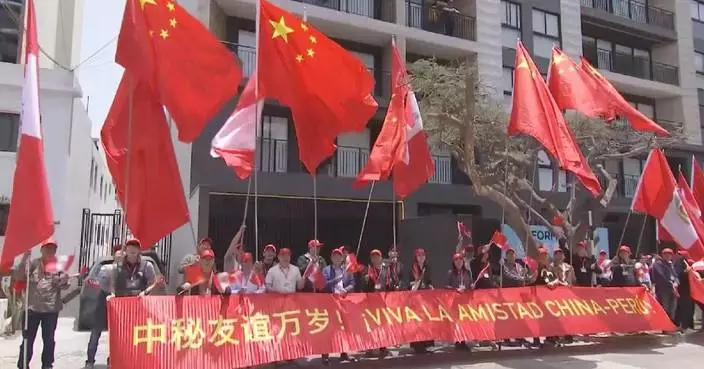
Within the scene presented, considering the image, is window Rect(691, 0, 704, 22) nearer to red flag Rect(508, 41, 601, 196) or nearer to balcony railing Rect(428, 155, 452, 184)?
balcony railing Rect(428, 155, 452, 184)

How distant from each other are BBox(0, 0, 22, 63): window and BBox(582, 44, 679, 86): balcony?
72.0 feet

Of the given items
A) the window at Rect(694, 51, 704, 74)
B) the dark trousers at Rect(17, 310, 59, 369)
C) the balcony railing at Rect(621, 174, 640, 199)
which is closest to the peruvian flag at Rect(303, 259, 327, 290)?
the dark trousers at Rect(17, 310, 59, 369)

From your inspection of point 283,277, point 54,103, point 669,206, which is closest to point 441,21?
point 54,103

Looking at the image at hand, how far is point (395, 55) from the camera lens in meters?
10.0

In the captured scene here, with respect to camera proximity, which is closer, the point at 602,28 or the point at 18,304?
the point at 18,304

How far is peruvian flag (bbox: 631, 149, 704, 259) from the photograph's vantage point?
35.2 feet

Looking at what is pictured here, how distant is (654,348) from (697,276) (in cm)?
228

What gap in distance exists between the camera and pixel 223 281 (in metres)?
7.53

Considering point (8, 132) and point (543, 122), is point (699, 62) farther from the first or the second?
point (8, 132)

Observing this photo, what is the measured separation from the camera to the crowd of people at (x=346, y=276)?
7391 millimetres

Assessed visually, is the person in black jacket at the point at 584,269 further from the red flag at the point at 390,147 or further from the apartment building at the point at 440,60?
the apartment building at the point at 440,60

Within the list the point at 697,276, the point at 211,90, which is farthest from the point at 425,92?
the point at 211,90

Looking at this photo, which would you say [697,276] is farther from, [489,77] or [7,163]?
[7,163]

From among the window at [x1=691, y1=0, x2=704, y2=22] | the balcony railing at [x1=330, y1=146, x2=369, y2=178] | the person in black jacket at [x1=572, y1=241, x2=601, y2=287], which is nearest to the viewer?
the person in black jacket at [x1=572, y1=241, x2=601, y2=287]
